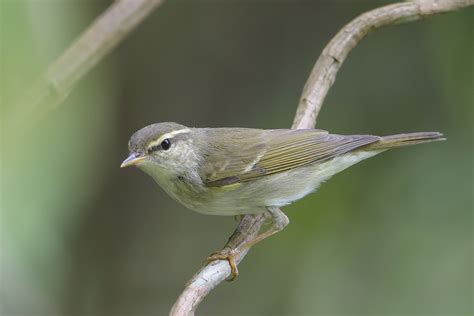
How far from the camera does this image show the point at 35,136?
2.03 m

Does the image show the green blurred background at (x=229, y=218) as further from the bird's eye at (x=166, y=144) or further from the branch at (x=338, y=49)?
the branch at (x=338, y=49)

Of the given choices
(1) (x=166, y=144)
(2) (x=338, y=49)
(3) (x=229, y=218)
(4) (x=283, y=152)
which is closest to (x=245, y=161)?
(4) (x=283, y=152)

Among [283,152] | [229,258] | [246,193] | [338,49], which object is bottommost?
[229,258]

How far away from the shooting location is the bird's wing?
3805mm

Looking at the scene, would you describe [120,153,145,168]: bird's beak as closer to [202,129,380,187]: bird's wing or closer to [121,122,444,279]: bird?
[121,122,444,279]: bird

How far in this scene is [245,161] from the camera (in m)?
3.86

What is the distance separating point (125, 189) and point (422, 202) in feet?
10.5

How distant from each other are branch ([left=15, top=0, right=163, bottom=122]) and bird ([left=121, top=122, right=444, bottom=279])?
78cm

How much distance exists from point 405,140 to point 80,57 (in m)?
2.09

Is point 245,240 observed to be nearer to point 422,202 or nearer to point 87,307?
point 422,202

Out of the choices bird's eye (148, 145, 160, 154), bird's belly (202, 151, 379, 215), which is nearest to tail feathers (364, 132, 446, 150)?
bird's belly (202, 151, 379, 215)

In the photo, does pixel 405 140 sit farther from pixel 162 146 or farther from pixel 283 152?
pixel 162 146

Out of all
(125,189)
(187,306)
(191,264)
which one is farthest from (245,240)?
(125,189)

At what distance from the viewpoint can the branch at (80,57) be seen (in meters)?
2.07
